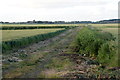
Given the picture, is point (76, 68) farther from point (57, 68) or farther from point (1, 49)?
point (1, 49)

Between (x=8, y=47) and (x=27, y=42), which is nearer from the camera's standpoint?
(x=8, y=47)

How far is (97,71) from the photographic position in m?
19.5

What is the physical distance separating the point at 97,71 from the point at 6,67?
25.6 ft

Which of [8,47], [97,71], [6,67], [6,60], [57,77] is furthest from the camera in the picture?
[8,47]

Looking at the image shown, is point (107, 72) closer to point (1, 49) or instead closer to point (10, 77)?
point (10, 77)

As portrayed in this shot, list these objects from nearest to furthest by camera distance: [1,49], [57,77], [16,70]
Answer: [57,77]
[16,70]
[1,49]

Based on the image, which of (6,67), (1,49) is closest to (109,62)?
(6,67)

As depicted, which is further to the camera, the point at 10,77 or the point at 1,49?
the point at 1,49

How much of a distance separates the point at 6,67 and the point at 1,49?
9795 mm

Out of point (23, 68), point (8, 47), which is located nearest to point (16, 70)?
point (23, 68)

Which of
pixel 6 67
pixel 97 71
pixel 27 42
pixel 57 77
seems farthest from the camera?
pixel 27 42

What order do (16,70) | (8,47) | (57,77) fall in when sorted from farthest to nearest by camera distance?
(8,47) → (16,70) → (57,77)

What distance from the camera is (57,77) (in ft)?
59.8

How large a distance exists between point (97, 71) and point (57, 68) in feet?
12.2
